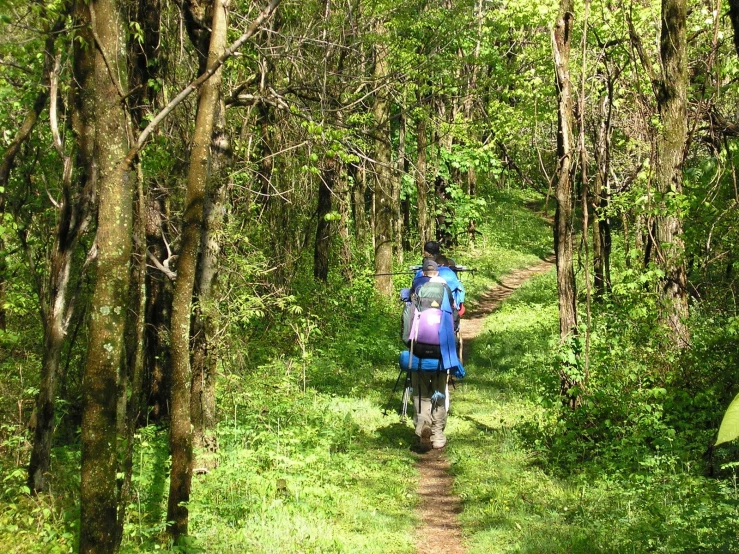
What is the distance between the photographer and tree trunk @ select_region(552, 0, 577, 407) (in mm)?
7574

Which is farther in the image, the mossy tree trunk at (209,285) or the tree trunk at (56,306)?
Answer: the mossy tree trunk at (209,285)

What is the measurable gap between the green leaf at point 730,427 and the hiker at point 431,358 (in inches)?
270

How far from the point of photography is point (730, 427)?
1236mm

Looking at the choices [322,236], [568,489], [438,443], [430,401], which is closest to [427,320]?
[430,401]

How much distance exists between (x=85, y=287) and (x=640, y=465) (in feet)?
24.3

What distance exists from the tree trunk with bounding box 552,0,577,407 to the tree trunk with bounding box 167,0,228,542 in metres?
4.05

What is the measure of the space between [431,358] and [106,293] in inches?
198

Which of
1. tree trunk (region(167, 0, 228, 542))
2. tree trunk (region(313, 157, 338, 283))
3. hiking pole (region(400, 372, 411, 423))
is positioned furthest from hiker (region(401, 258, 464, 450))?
tree trunk (region(313, 157, 338, 283))

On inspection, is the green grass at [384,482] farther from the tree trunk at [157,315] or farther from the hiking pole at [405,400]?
the tree trunk at [157,315]

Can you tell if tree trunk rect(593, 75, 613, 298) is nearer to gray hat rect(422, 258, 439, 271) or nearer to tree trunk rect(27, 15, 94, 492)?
gray hat rect(422, 258, 439, 271)

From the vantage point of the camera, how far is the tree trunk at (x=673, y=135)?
28.2 ft

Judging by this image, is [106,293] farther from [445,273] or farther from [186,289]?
[445,273]

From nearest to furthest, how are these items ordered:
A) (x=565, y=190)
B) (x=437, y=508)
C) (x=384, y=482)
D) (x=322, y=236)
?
1. (x=437, y=508)
2. (x=384, y=482)
3. (x=565, y=190)
4. (x=322, y=236)

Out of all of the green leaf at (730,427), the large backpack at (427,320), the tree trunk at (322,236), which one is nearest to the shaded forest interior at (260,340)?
the large backpack at (427,320)
